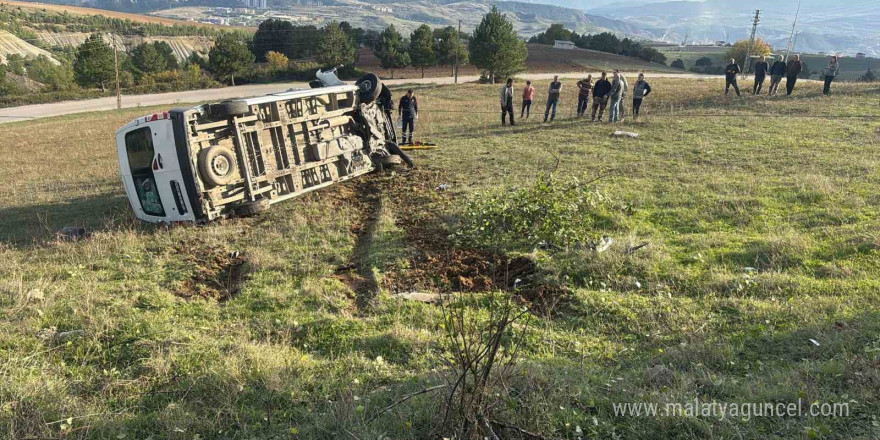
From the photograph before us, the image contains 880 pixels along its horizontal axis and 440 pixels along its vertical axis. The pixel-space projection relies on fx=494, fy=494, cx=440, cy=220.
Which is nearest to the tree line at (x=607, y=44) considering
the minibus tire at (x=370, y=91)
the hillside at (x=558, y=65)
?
the hillside at (x=558, y=65)

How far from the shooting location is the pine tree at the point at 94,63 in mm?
51906

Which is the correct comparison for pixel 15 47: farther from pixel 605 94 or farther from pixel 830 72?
pixel 830 72

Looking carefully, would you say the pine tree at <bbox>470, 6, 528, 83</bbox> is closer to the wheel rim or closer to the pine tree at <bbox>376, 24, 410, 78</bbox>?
the pine tree at <bbox>376, 24, 410, 78</bbox>

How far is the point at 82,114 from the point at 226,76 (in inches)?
962

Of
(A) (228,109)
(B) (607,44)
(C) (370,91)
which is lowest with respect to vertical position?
(A) (228,109)

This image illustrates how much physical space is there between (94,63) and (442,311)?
204 ft

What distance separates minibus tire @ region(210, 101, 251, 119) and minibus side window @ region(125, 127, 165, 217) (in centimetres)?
116

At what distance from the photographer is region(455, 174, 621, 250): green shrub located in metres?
7.26

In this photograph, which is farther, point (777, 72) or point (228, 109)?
point (777, 72)

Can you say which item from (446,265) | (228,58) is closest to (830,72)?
(446,265)

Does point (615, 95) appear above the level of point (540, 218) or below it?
above

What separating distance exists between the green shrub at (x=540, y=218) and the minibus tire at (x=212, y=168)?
425 cm

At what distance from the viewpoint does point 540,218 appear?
7.52 m

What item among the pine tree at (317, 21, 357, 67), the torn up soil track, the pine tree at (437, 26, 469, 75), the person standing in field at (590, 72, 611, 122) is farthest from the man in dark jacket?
the pine tree at (317, 21, 357, 67)
